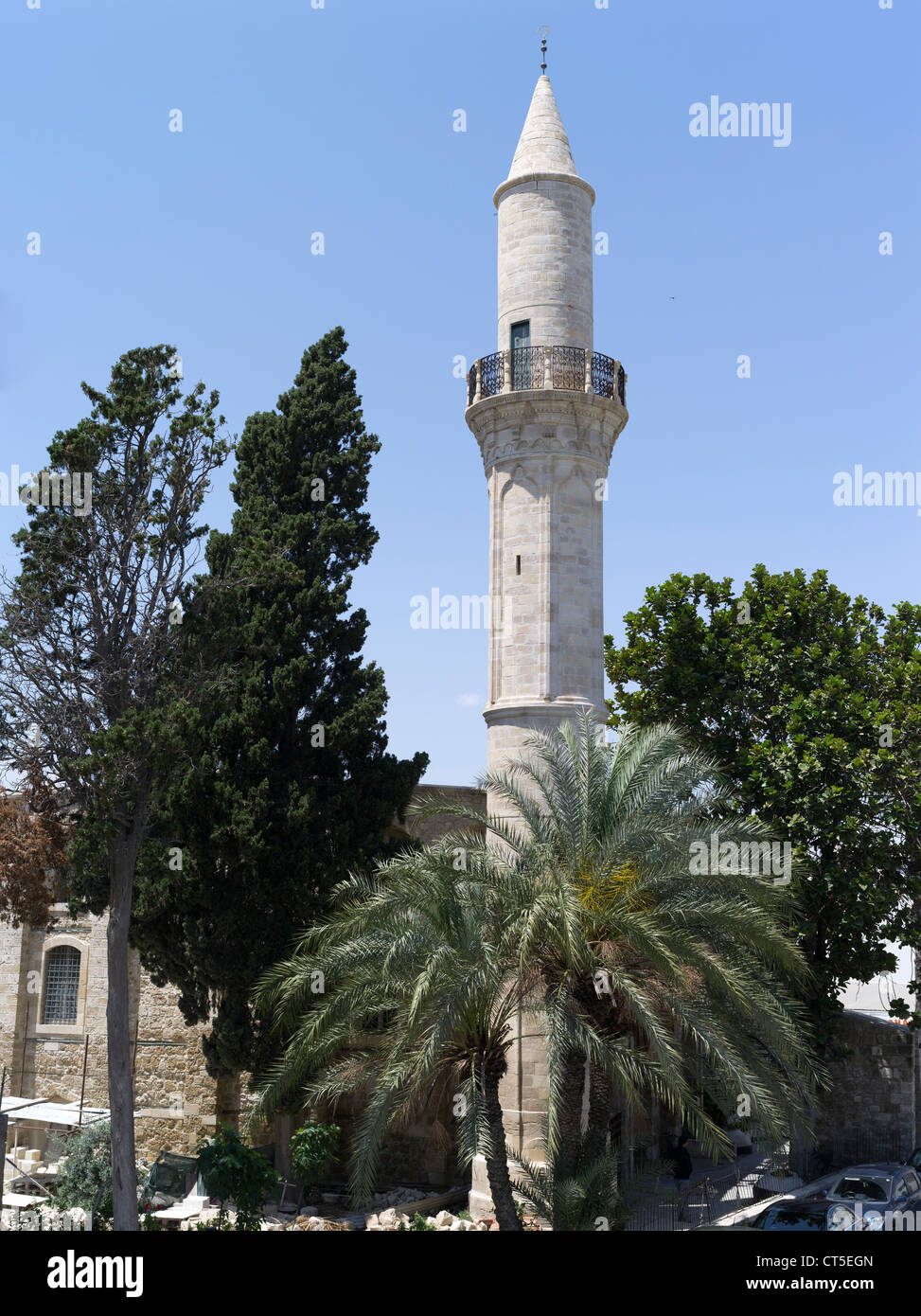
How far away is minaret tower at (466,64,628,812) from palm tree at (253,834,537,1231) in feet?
19.1

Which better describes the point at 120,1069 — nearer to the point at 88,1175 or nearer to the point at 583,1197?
the point at 88,1175

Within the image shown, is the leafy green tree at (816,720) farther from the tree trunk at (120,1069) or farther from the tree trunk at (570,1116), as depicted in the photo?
the tree trunk at (120,1069)

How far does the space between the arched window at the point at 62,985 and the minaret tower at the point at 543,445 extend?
1234 centimetres

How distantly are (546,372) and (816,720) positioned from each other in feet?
28.6

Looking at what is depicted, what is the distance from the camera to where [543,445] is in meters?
23.9

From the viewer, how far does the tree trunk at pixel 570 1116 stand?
1641 cm

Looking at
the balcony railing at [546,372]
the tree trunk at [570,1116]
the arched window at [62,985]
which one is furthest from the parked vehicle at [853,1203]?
the arched window at [62,985]

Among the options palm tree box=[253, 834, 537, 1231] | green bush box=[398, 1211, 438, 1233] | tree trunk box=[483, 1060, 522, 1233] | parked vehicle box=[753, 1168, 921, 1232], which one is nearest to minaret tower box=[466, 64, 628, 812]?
palm tree box=[253, 834, 537, 1231]

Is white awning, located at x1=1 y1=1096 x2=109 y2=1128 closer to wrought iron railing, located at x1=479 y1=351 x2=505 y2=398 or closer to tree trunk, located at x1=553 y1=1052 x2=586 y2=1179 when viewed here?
tree trunk, located at x1=553 y1=1052 x2=586 y2=1179

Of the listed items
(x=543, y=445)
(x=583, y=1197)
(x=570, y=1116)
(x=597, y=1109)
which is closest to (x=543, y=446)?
(x=543, y=445)

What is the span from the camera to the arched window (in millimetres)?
28391
